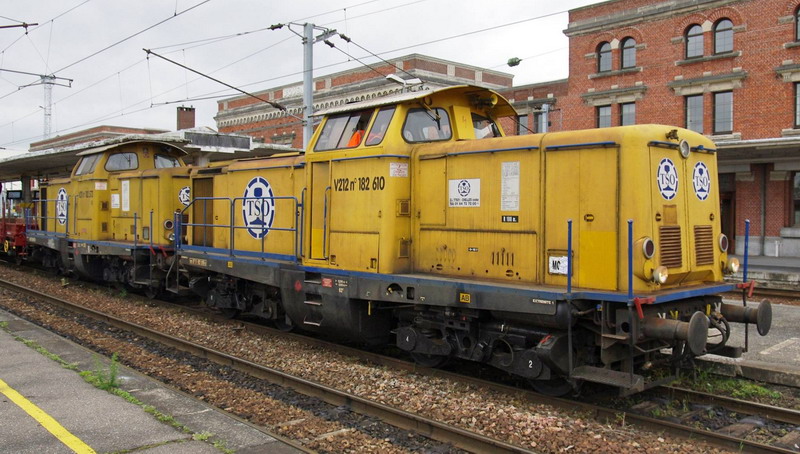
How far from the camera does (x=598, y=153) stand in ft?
19.3

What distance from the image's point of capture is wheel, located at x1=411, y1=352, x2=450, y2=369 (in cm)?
734

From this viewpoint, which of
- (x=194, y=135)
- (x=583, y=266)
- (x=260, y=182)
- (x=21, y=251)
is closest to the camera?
(x=583, y=266)

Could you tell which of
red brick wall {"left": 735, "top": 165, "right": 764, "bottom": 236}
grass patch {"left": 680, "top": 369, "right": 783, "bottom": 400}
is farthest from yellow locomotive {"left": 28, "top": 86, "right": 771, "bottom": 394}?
Result: red brick wall {"left": 735, "top": 165, "right": 764, "bottom": 236}

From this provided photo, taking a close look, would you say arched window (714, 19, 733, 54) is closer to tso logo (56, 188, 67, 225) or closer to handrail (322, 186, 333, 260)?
handrail (322, 186, 333, 260)

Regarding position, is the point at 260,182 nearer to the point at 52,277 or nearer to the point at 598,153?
the point at 598,153

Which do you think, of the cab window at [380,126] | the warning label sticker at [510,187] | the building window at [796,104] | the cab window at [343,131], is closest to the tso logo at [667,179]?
the warning label sticker at [510,187]

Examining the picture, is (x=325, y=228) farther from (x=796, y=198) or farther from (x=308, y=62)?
(x=796, y=198)

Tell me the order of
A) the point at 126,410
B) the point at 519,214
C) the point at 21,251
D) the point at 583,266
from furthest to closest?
the point at 21,251 < the point at 519,214 < the point at 583,266 < the point at 126,410

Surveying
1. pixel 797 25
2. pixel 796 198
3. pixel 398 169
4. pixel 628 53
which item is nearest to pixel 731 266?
pixel 398 169

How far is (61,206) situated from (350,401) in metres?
13.5

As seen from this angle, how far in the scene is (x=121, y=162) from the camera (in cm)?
1463

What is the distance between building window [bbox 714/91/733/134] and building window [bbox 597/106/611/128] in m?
4.58

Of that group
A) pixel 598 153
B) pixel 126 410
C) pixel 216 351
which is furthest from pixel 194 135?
pixel 598 153

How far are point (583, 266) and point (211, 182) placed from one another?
25.6ft
